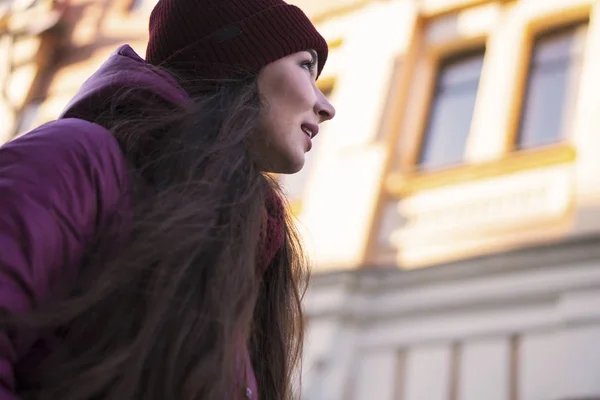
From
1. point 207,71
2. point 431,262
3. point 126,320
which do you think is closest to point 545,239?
point 431,262

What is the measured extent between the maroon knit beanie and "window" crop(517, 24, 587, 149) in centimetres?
439

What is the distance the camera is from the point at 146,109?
150 centimetres

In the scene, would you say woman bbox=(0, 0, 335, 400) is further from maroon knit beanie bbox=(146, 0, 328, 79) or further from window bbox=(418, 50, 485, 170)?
window bbox=(418, 50, 485, 170)

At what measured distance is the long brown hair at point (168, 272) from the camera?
1209 mm

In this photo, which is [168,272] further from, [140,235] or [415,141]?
[415,141]

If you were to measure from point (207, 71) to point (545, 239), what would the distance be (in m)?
4.10

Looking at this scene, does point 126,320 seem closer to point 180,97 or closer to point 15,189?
point 15,189

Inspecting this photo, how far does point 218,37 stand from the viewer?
1803 mm

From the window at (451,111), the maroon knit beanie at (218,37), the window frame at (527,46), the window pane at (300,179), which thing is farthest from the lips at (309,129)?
the window pane at (300,179)

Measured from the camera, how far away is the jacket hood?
4.90ft

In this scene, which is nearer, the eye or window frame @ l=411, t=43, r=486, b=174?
the eye

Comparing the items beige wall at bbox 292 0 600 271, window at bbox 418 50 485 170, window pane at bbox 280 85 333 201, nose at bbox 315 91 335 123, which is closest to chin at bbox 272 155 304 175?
nose at bbox 315 91 335 123

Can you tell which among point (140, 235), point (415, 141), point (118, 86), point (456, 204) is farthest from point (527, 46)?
point (140, 235)

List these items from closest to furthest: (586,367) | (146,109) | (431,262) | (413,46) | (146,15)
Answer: (146,109) → (586,367) → (431,262) → (413,46) → (146,15)
